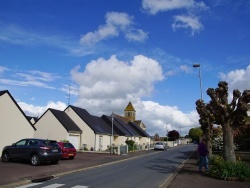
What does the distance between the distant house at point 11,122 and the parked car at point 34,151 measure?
406 cm

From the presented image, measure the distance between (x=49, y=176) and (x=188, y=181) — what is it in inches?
244

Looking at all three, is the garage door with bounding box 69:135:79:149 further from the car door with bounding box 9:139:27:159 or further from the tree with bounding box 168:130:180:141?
the tree with bounding box 168:130:180:141

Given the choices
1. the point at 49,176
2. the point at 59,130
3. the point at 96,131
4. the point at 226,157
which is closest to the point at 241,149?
the point at 96,131

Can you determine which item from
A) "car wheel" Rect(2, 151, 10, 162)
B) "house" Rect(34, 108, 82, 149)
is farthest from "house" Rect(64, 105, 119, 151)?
"car wheel" Rect(2, 151, 10, 162)

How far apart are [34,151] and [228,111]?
11.6 metres

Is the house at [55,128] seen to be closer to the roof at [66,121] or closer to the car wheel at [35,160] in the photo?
the roof at [66,121]

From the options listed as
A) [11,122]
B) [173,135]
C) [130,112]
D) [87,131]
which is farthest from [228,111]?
[173,135]

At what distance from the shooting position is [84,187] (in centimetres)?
1191

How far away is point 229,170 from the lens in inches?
590

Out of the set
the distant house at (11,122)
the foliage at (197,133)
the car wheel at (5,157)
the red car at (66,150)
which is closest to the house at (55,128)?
the distant house at (11,122)

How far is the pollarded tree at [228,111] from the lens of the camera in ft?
53.4

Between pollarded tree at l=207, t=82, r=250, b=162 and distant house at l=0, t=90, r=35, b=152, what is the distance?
627 inches

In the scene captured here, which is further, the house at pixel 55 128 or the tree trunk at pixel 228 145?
the house at pixel 55 128

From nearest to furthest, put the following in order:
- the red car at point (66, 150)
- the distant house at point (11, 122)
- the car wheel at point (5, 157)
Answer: the car wheel at point (5, 157)
the distant house at point (11, 122)
the red car at point (66, 150)
